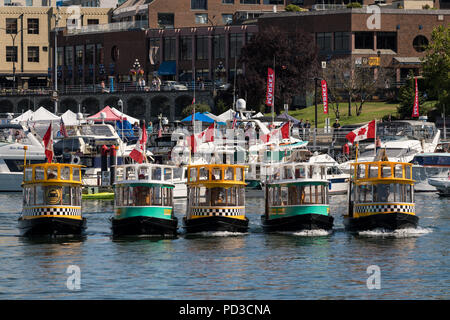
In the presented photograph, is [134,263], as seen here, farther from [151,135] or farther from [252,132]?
[151,135]

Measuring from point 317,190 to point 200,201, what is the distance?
226 inches

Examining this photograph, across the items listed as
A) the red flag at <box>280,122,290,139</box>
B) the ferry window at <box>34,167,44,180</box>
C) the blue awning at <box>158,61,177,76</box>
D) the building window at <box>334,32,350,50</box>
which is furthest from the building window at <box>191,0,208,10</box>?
the ferry window at <box>34,167,44,180</box>

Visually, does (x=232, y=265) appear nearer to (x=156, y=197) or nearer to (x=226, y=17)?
(x=156, y=197)

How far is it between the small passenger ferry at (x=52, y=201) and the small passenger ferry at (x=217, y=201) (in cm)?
540

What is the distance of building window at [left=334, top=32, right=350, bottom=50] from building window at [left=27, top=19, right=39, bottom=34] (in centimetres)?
6893

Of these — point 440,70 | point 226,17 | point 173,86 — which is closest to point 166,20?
point 226,17

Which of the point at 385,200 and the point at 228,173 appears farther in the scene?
the point at 228,173

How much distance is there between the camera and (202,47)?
523 ft

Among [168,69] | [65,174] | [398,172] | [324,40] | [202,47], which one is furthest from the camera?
[168,69]

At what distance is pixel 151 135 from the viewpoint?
109750 mm

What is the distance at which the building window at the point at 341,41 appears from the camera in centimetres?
14100

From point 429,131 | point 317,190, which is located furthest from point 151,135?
point 317,190

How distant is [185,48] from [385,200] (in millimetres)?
109984

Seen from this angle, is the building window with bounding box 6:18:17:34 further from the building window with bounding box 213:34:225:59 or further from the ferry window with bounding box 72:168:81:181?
the ferry window with bounding box 72:168:81:181
